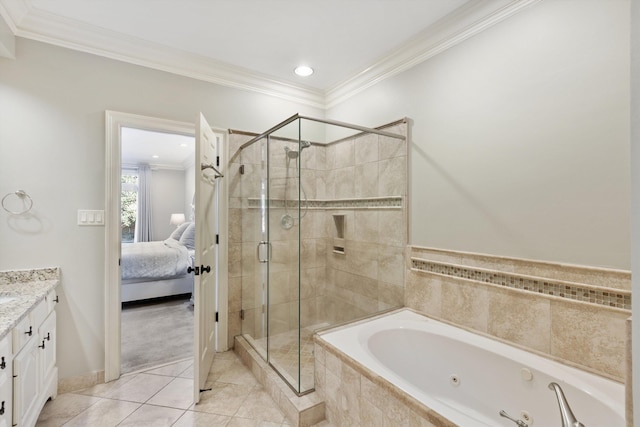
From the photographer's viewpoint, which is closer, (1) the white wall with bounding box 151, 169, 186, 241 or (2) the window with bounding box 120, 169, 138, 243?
(2) the window with bounding box 120, 169, 138, 243

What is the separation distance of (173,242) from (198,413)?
3704mm

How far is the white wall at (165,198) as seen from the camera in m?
7.26

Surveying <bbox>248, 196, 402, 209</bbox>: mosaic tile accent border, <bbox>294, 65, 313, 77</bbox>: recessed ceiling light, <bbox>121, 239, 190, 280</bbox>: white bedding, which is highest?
<bbox>294, 65, 313, 77</bbox>: recessed ceiling light

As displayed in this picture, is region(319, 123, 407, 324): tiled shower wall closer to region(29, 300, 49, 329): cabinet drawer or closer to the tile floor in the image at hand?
the tile floor

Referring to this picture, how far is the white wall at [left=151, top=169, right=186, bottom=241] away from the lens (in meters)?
7.26

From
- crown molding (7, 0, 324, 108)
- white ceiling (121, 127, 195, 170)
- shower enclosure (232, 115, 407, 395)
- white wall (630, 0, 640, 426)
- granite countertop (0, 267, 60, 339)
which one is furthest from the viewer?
white ceiling (121, 127, 195, 170)

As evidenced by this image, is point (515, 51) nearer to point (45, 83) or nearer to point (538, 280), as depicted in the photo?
point (538, 280)

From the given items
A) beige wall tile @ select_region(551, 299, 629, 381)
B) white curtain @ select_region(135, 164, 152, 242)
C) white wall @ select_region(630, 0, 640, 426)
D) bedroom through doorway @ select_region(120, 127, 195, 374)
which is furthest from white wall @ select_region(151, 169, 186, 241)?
white wall @ select_region(630, 0, 640, 426)

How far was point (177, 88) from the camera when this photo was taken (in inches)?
98.7

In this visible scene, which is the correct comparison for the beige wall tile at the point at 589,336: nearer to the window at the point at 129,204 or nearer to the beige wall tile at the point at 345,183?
the beige wall tile at the point at 345,183

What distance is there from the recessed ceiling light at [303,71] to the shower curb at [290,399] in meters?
2.49

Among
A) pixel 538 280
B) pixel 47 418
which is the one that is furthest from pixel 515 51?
pixel 47 418

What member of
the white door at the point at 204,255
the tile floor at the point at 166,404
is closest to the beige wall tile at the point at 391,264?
the tile floor at the point at 166,404

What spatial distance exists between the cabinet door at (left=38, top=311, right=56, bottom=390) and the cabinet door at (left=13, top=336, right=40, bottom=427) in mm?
82
